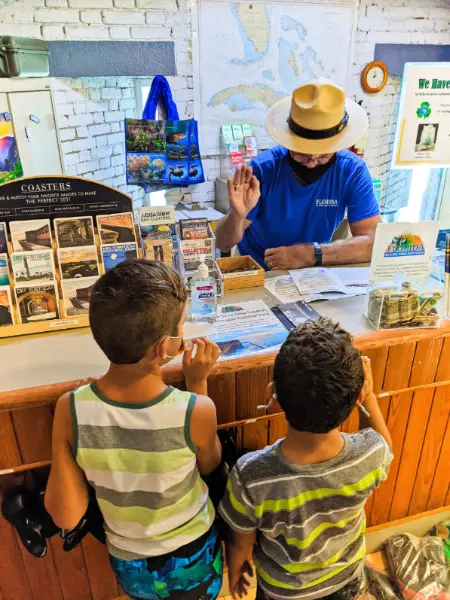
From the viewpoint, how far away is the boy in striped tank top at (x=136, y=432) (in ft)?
3.29

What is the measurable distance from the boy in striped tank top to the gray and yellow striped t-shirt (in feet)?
0.43

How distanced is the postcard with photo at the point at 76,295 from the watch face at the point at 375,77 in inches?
164

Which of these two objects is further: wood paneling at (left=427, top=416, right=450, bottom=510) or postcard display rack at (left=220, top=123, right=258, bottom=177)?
postcard display rack at (left=220, top=123, right=258, bottom=177)

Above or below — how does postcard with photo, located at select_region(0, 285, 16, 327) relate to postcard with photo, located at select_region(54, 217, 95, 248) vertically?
below

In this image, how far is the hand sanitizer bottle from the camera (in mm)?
1513

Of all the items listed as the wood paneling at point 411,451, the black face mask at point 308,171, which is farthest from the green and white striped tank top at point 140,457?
the black face mask at point 308,171

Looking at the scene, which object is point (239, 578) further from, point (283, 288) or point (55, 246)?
point (55, 246)

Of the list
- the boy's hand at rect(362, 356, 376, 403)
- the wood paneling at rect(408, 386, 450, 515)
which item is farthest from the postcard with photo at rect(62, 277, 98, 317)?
the wood paneling at rect(408, 386, 450, 515)

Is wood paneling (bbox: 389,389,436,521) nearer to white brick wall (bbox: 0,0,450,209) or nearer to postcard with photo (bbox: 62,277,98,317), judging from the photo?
postcard with photo (bbox: 62,277,98,317)

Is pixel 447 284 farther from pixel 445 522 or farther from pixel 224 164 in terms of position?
pixel 224 164

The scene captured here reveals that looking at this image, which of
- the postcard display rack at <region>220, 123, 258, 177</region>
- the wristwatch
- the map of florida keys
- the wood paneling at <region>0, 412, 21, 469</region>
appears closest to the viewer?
the wood paneling at <region>0, 412, 21, 469</region>

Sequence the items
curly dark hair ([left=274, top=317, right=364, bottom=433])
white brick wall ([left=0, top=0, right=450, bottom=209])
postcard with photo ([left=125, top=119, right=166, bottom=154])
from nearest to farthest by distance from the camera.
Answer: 1. curly dark hair ([left=274, top=317, right=364, bottom=433])
2. postcard with photo ([left=125, top=119, right=166, bottom=154])
3. white brick wall ([left=0, top=0, right=450, bottom=209])

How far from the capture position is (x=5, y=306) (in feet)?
4.66

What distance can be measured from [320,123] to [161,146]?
170 cm
